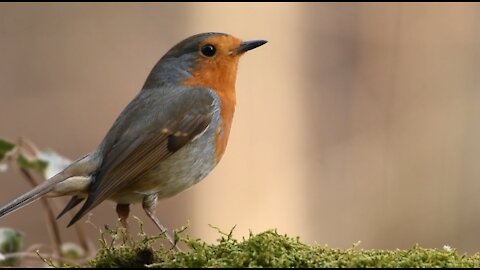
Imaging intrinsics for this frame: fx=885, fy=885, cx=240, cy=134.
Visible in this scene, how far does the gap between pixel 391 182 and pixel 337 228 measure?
0.61 m

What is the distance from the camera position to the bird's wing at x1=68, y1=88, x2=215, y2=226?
3053mm

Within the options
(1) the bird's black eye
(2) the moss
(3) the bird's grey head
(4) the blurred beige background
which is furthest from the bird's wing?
(4) the blurred beige background

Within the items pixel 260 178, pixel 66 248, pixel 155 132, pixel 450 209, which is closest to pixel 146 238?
pixel 155 132

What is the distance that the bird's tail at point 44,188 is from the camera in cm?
285

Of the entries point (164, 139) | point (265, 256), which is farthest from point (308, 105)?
point (265, 256)

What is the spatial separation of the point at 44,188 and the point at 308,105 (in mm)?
5020

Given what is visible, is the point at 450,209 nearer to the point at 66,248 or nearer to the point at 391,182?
the point at 391,182

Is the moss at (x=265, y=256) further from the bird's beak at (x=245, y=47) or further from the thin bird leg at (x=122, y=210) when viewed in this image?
the bird's beak at (x=245, y=47)

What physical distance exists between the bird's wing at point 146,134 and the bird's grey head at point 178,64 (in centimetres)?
12

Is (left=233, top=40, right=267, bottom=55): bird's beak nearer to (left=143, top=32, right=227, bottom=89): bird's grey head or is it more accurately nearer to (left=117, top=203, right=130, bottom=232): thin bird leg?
(left=143, top=32, right=227, bottom=89): bird's grey head

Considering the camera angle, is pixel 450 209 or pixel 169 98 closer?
pixel 169 98

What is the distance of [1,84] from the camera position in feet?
23.6

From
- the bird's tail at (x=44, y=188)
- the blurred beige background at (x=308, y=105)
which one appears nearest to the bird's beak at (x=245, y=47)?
the bird's tail at (x=44, y=188)

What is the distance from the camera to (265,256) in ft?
6.64
